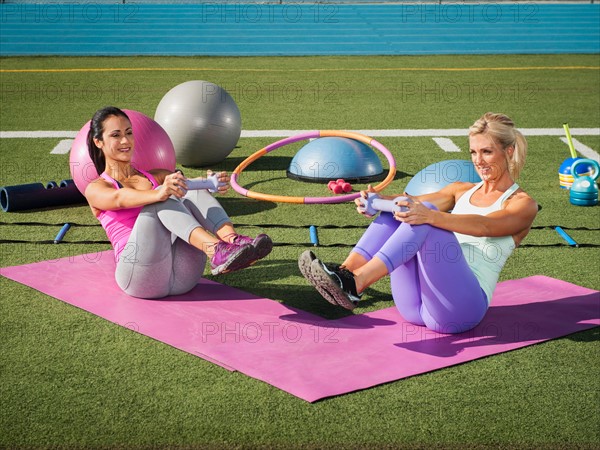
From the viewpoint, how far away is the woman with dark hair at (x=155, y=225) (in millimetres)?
5168

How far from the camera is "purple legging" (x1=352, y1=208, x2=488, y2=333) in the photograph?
4.56 metres

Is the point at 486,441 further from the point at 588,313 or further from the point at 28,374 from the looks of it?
the point at 28,374

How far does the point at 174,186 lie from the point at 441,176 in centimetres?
260

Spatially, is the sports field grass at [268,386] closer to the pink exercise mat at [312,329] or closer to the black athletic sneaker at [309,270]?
the pink exercise mat at [312,329]

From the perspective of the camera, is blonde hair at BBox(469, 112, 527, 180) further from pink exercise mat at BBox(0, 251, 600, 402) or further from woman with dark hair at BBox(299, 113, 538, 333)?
pink exercise mat at BBox(0, 251, 600, 402)

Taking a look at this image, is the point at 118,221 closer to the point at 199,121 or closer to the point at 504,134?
the point at 504,134

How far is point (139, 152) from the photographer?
7438mm

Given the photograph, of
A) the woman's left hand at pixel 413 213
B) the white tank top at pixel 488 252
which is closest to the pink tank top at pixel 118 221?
the woman's left hand at pixel 413 213

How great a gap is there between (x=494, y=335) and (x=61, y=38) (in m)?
16.7

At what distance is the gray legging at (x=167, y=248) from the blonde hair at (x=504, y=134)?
1.61 meters

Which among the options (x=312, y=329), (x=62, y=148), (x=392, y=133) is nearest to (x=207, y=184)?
(x=312, y=329)

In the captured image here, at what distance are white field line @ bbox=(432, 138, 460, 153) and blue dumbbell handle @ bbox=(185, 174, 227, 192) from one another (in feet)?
18.2

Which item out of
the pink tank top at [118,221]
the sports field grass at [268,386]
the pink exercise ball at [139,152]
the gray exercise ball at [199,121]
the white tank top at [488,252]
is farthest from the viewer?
the gray exercise ball at [199,121]

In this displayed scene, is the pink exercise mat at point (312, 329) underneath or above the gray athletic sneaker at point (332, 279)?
underneath
